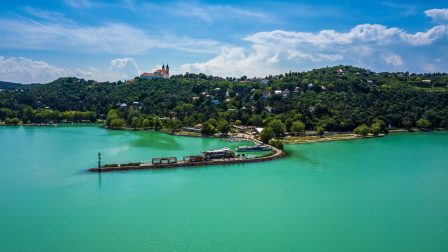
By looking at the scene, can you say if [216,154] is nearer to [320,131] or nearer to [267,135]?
[267,135]

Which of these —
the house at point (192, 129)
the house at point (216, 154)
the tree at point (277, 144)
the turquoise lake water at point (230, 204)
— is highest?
the house at point (192, 129)

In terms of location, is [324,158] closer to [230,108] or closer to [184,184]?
[184,184]

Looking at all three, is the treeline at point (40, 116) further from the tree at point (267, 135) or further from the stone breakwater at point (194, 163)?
the stone breakwater at point (194, 163)

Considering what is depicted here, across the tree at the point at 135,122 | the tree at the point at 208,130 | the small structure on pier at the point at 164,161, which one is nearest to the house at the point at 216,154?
the small structure on pier at the point at 164,161

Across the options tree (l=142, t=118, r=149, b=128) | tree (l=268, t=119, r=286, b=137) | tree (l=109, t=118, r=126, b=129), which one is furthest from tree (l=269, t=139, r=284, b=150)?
tree (l=109, t=118, r=126, b=129)

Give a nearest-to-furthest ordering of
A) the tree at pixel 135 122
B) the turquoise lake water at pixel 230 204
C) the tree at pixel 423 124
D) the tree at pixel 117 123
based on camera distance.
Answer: the turquoise lake water at pixel 230 204
the tree at pixel 423 124
the tree at pixel 135 122
the tree at pixel 117 123

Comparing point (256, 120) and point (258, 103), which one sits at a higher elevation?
point (258, 103)

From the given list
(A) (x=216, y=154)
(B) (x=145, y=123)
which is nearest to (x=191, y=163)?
(A) (x=216, y=154)

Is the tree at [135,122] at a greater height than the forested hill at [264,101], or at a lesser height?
lesser
